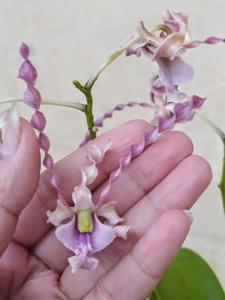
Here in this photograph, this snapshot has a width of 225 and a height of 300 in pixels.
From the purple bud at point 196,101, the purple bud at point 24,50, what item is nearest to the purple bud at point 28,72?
the purple bud at point 24,50

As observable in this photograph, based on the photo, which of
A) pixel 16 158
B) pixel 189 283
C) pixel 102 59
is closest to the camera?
pixel 16 158

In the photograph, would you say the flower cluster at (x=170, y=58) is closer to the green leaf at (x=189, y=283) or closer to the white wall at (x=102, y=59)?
the green leaf at (x=189, y=283)

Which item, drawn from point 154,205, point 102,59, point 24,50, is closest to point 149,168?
point 154,205

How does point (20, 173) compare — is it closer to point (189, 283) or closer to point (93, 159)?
point (93, 159)

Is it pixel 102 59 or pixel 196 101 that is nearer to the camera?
pixel 196 101

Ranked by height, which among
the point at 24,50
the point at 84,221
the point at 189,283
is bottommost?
the point at 189,283
